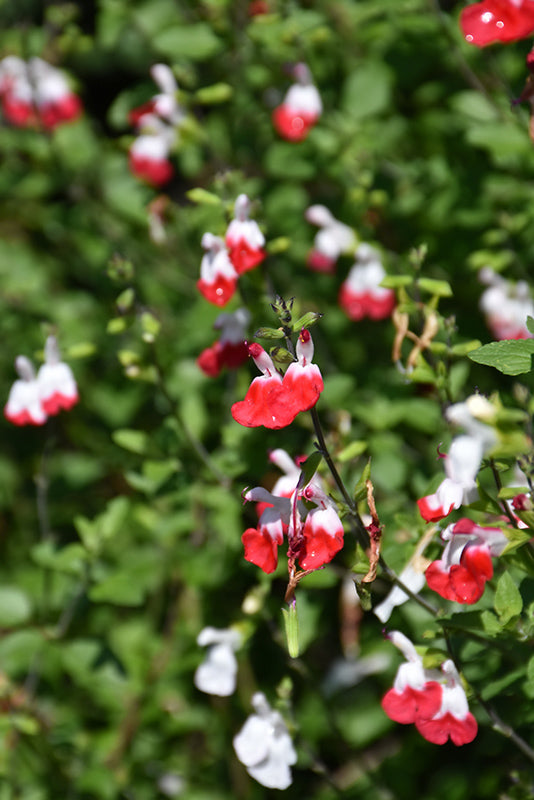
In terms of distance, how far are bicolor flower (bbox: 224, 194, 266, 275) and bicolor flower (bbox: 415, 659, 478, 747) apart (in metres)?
1.05

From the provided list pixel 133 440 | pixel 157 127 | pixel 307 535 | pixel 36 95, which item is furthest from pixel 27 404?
pixel 36 95

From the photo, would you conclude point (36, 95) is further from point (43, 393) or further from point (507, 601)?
point (507, 601)

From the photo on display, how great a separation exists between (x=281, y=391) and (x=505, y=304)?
156cm

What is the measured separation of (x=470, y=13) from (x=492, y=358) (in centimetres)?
103

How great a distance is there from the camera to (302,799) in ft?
8.89

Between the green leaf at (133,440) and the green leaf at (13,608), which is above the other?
the green leaf at (133,440)

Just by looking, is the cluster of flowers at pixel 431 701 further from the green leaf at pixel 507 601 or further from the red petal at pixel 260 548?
the red petal at pixel 260 548

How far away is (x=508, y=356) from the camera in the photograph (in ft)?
5.05

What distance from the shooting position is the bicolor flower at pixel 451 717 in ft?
5.10

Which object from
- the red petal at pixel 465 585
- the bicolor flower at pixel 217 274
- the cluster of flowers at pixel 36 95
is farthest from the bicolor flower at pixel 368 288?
the cluster of flowers at pixel 36 95

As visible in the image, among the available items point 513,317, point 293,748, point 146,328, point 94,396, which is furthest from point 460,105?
point 293,748

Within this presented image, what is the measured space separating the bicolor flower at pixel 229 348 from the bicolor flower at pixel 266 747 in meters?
0.89

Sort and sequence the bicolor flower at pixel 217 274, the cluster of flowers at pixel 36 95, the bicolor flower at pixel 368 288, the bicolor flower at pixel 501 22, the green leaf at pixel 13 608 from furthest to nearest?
the cluster of flowers at pixel 36 95 < the bicolor flower at pixel 368 288 < the green leaf at pixel 13 608 < the bicolor flower at pixel 217 274 < the bicolor flower at pixel 501 22

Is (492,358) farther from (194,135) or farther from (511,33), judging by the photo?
(194,135)
